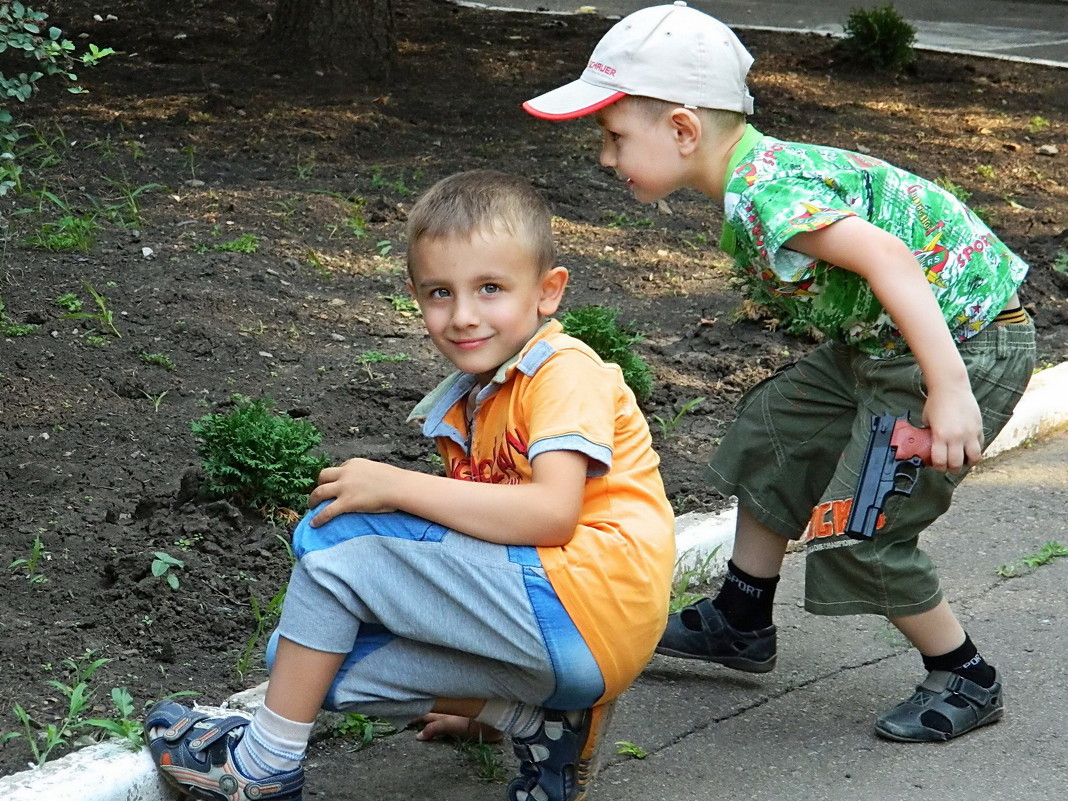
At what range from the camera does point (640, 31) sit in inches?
110

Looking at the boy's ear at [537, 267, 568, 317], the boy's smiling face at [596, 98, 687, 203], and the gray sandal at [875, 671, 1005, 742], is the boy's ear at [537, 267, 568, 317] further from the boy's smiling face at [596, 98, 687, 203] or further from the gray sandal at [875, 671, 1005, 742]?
the gray sandal at [875, 671, 1005, 742]

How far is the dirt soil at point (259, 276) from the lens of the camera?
3.28m

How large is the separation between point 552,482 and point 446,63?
7.46m

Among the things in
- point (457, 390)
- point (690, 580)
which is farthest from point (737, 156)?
point (690, 580)

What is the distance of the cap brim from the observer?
8.98 ft

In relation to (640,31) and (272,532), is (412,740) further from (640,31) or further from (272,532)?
(640,31)

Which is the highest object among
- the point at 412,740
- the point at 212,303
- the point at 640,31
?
the point at 640,31

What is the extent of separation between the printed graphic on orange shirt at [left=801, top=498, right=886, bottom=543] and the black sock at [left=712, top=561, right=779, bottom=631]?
0.38 m

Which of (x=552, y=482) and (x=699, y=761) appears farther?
(x=699, y=761)

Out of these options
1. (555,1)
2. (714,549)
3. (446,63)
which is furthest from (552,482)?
(555,1)

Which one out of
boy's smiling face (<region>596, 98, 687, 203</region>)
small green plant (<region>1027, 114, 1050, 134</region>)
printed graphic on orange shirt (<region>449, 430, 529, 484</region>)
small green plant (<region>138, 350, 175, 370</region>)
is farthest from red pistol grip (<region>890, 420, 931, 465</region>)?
small green plant (<region>1027, 114, 1050, 134</region>)

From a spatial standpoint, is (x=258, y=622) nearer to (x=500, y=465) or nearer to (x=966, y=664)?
(x=500, y=465)

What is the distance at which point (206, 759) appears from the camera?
2.56 m

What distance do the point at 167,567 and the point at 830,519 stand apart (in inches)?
61.3
